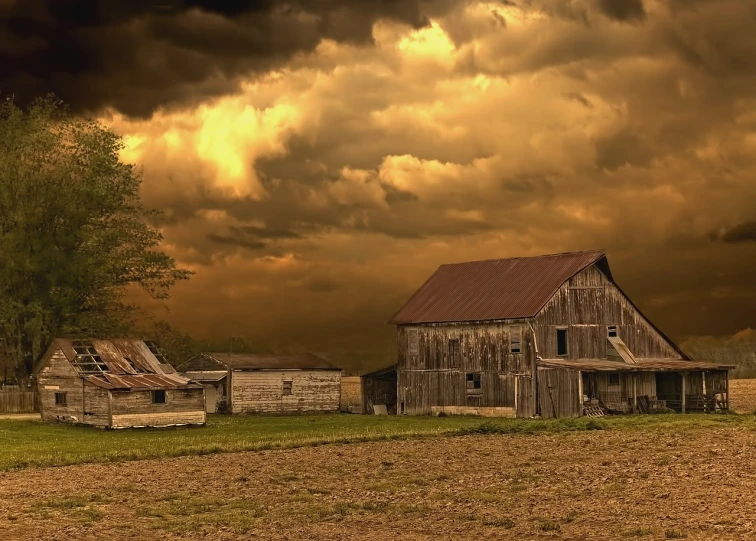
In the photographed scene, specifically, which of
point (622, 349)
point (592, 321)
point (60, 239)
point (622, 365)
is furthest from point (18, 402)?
point (622, 349)

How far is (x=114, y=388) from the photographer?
53.0 m

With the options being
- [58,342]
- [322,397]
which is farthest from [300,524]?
[322,397]

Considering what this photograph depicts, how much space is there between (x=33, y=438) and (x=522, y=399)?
25.6m

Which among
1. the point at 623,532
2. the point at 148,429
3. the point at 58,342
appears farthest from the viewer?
the point at 58,342

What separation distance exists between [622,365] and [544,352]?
4.34 metres

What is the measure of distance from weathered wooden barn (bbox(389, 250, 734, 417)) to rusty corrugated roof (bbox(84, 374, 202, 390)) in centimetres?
1454

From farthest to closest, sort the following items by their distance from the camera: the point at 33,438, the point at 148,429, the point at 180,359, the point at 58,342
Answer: the point at 180,359, the point at 58,342, the point at 148,429, the point at 33,438

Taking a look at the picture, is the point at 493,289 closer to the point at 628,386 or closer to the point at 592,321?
the point at 592,321

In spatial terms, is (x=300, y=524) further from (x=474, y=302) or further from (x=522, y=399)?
(x=474, y=302)

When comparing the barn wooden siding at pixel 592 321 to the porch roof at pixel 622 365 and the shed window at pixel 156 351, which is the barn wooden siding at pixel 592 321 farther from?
the shed window at pixel 156 351

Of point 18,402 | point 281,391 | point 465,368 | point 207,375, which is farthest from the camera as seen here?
point 281,391

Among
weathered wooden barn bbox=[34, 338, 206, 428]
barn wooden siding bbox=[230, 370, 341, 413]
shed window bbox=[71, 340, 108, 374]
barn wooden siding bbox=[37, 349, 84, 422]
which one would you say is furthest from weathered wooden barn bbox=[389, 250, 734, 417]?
barn wooden siding bbox=[37, 349, 84, 422]

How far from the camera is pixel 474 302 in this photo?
62.1 m

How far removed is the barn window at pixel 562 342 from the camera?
59.1 m
